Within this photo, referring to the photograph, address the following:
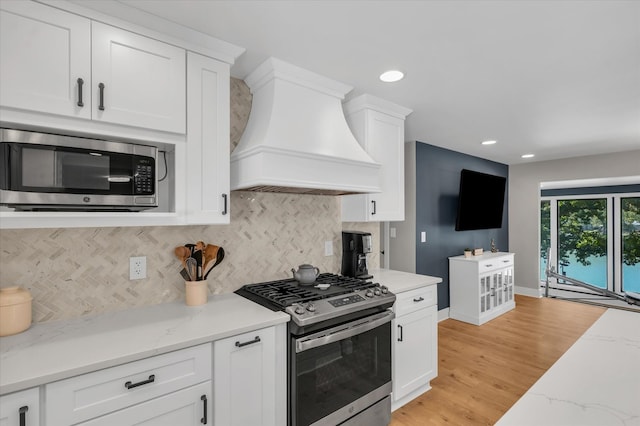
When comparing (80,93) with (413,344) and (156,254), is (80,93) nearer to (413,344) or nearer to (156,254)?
(156,254)

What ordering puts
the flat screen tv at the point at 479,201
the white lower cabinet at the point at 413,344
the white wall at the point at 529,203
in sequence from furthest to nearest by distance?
1. the white wall at the point at 529,203
2. the flat screen tv at the point at 479,201
3. the white lower cabinet at the point at 413,344

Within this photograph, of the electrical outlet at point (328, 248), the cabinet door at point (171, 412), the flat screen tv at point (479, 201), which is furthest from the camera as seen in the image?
the flat screen tv at point (479, 201)

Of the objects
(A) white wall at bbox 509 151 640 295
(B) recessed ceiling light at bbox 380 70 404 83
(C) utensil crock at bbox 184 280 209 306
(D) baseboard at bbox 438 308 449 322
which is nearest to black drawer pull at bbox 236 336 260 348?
(C) utensil crock at bbox 184 280 209 306

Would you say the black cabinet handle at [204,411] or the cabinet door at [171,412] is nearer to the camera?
the cabinet door at [171,412]

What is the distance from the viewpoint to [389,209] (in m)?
2.75

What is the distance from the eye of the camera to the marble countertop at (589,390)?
0.82 metres

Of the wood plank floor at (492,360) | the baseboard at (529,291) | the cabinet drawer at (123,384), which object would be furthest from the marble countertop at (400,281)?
the baseboard at (529,291)

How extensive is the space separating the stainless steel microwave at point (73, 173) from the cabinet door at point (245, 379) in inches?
31.8

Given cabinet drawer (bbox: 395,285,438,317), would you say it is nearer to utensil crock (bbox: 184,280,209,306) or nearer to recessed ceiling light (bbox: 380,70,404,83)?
utensil crock (bbox: 184,280,209,306)

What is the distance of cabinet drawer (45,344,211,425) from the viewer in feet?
3.77

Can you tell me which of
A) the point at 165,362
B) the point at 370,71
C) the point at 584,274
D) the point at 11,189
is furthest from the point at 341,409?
the point at 584,274

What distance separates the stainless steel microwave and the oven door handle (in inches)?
41.4

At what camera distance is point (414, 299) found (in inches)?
97.3

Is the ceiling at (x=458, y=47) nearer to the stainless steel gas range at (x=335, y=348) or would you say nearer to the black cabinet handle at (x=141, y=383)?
the stainless steel gas range at (x=335, y=348)
